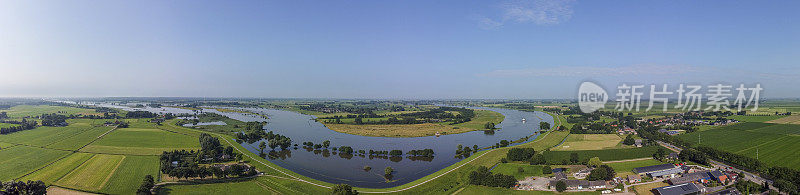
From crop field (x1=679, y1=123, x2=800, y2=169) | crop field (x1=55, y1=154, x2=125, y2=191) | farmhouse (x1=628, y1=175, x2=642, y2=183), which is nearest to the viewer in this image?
farmhouse (x1=628, y1=175, x2=642, y2=183)

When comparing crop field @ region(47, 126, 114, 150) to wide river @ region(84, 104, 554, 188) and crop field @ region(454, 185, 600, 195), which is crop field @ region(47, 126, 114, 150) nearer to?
wide river @ region(84, 104, 554, 188)

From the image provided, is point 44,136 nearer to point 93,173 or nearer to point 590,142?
point 93,173

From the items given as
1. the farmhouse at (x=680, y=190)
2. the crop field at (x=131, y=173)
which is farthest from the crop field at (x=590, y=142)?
the crop field at (x=131, y=173)

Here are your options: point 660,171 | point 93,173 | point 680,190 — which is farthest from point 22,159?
point 660,171

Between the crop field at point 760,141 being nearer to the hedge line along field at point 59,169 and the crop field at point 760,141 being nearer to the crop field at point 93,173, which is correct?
the crop field at point 93,173

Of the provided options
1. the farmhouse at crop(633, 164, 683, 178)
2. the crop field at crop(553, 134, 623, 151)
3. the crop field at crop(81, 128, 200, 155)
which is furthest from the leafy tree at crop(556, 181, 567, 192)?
the crop field at crop(81, 128, 200, 155)

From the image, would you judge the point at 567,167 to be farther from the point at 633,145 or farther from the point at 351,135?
the point at 351,135
